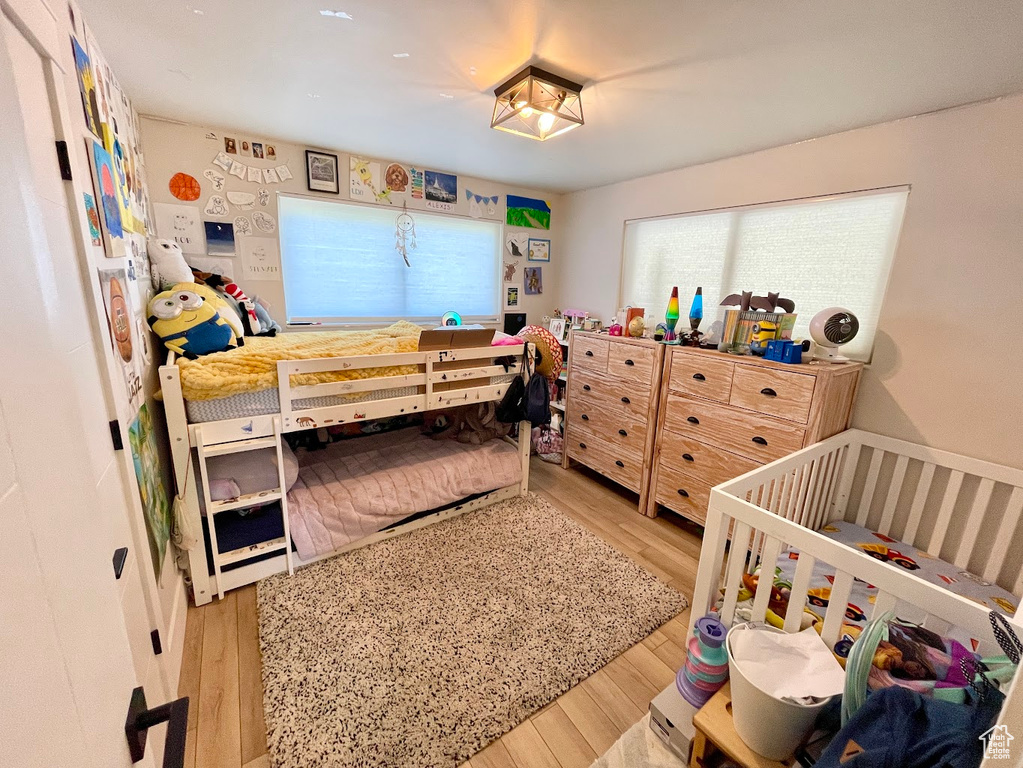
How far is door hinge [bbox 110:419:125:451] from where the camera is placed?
1.03 metres

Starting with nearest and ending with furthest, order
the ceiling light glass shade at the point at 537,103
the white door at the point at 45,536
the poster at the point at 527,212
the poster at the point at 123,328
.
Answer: the white door at the point at 45,536 < the poster at the point at 123,328 < the ceiling light glass shade at the point at 537,103 < the poster at the point at 527,212

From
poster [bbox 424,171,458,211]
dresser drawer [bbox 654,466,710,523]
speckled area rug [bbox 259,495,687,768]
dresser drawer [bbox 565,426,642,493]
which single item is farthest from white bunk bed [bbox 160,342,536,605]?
poster [bbox 424,171,458,211]

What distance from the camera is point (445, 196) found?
10.5 feet

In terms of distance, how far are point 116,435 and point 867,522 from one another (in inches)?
124

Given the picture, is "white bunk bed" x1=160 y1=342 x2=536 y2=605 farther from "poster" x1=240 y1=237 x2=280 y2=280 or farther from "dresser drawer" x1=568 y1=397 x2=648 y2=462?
"poster" x1=240 y1=237 x2=280 y2=280

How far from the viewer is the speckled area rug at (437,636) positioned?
131 cm

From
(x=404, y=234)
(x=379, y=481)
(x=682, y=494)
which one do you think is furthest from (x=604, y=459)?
(x=404, y=234)

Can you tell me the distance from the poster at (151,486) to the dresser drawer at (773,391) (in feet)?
8.19

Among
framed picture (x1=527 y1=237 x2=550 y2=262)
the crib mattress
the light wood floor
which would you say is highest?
framed picture (x1=527 y1=237 x2=550 y2=262)

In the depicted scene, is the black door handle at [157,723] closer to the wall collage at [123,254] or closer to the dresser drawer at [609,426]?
the wall collage at [123,254]

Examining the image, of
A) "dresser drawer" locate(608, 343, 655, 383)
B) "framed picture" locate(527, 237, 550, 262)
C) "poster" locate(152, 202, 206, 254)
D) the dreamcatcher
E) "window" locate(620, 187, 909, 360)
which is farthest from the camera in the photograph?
"framed picture" locate(527, 237, 550, 262)

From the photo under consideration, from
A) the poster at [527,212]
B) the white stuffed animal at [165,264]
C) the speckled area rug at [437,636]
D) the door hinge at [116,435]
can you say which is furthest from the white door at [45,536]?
the poster at [527,212]

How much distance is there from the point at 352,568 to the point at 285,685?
609 millimetres

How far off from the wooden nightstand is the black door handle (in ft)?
3.91
